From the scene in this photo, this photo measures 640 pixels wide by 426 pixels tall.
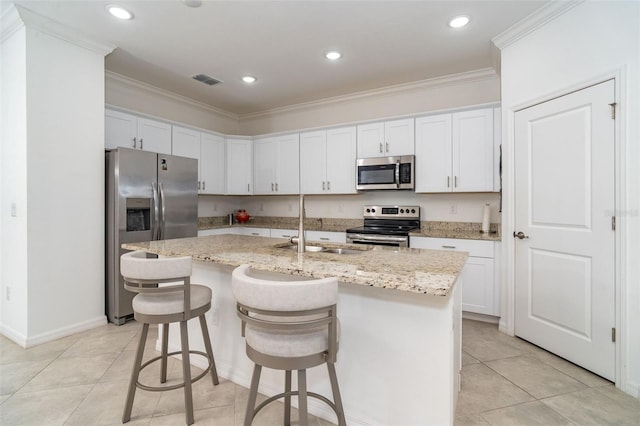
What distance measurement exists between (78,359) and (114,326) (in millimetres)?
678

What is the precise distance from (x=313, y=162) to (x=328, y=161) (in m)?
0.25

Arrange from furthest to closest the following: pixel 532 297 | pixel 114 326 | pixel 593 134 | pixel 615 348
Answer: pixel 114 326, pixel 532 297, pixel 593 134, pixel 615 348

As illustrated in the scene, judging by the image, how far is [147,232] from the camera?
3.33 m

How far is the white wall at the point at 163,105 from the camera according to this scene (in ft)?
12.7

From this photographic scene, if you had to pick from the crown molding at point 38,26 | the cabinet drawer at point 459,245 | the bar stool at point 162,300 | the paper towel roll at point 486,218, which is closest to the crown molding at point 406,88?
the paper towel roll at point 486,218

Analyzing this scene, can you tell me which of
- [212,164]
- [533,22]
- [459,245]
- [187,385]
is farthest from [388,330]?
[212,164]

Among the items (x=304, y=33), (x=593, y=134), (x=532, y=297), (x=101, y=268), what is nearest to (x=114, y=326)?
(x=101, y=268)

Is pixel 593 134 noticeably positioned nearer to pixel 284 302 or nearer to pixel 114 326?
pixel 284 302

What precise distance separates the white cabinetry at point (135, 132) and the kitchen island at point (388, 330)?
7.89ft

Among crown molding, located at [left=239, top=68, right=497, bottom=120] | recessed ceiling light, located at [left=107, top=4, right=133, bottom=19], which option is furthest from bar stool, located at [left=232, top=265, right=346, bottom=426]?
crown molding, located at [left=239, top=68, right=497, bottom=120]

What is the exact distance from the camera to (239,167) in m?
5.07

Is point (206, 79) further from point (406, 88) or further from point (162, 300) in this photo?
point (162, 300)

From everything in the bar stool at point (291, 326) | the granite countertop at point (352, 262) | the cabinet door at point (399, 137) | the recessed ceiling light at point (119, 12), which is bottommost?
the bar stool at point (291, 326)

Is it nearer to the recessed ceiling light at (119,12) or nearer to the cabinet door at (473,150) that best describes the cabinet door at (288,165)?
the cabinet door at (473,150)
